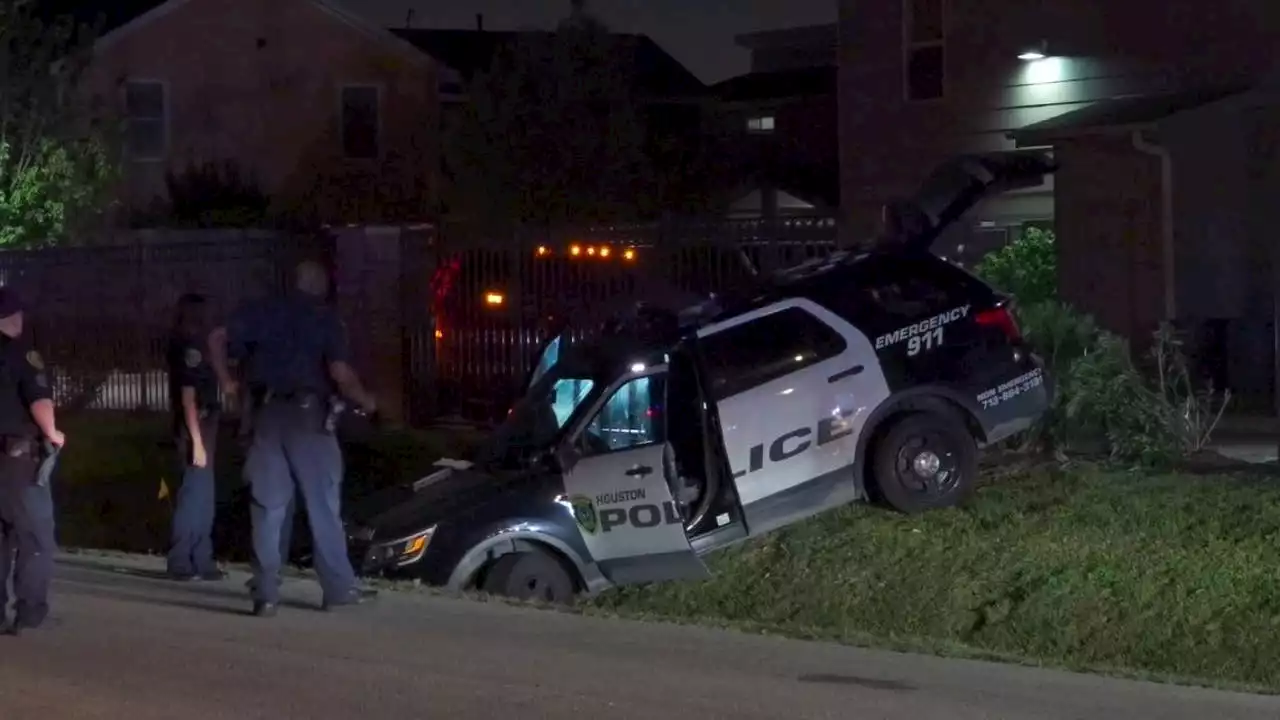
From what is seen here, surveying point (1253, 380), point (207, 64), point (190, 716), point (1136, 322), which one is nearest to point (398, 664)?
point (190, 716)

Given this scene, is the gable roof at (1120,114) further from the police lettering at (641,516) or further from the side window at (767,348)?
the police lettering at (641,516)

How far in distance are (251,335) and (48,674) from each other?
6.04 ft

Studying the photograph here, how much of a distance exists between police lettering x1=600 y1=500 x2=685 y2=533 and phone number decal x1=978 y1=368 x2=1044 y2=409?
2.33 m

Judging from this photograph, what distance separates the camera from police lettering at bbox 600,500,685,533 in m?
11.3

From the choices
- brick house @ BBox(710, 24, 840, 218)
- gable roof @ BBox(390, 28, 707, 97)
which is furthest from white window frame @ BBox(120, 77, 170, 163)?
brick house @ BBox(710, 24, 840, 218)

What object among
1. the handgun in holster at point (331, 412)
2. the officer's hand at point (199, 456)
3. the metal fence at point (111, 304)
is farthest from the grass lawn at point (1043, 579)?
the metal fence at point (111, 304)

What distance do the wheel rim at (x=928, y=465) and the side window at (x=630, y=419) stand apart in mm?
1683

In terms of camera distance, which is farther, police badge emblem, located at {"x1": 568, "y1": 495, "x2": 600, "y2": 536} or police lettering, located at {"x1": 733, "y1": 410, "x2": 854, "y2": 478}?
police lettering, located at {"x1": 733, "y1": 410, "x2": 854, "y2": 478}

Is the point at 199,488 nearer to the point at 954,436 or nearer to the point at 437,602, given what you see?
the point at 437,602

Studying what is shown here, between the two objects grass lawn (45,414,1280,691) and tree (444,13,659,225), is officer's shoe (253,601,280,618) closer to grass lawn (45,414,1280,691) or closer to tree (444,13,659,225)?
grass lawn (45,414,1280,691)

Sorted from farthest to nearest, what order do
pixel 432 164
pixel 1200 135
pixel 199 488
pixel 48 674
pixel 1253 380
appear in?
pixel 432 164 → pixel 1200 135 → pixel 1253 380 → pixel 199 488 → pixel 48 674

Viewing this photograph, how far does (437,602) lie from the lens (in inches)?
410

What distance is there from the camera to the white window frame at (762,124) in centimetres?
3722

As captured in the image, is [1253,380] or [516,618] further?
[1253,380]
